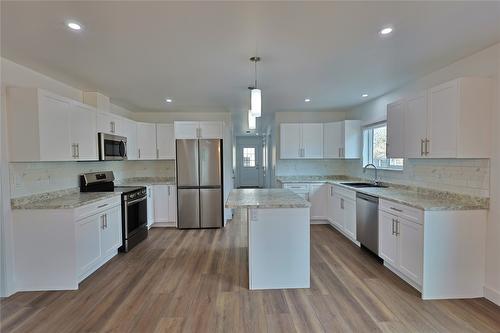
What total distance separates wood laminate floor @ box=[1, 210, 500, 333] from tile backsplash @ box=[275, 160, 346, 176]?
8.66 feet

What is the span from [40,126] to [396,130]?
14.0ft

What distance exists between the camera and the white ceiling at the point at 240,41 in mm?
1878

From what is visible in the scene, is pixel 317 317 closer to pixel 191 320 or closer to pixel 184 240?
pixel 191 320

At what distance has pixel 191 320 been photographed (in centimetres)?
230

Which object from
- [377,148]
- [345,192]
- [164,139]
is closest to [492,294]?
[345,192]

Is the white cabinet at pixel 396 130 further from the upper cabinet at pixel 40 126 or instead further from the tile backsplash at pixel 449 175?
the upper cabinet at pixel 40 126

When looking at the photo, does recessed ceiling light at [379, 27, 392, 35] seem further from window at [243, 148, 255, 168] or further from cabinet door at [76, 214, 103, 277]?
window at [243, 148, 255, 168]

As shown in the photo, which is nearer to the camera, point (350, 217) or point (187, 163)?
point (350, 217)

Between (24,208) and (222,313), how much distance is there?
7.72 feet

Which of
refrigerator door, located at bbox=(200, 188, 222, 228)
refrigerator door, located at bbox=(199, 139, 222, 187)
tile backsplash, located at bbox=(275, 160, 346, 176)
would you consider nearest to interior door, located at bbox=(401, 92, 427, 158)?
tile backsplash, located at bbox=(275, 160, 346, 176)

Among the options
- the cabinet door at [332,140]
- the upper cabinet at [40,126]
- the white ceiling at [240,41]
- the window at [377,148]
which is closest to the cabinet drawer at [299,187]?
the cabinet door at [332,140]

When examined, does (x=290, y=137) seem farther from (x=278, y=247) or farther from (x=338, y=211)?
(x=278, y=247)

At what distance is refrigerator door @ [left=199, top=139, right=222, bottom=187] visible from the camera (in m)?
5.15

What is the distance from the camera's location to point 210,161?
5.16m
